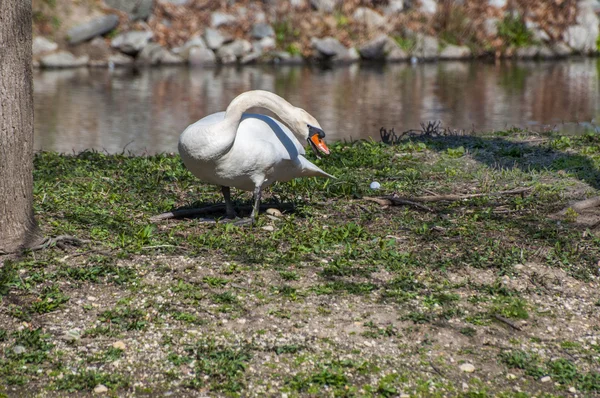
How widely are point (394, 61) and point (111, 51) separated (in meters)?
8.48

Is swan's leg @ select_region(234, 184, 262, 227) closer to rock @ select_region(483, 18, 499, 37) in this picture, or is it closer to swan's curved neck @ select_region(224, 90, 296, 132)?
swan's curved neck @ select_region(224, 90, 296, 132)

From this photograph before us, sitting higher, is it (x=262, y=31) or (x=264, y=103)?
(x=262, y=31)

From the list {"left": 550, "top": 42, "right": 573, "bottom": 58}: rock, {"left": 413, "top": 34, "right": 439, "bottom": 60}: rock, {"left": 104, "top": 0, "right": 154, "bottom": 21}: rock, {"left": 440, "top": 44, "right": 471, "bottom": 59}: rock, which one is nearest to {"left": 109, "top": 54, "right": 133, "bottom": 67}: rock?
{"left": 104, "top": 0, "right": 154, "bottom": 21}: rock

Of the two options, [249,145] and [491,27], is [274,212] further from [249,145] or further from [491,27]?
[491,27]

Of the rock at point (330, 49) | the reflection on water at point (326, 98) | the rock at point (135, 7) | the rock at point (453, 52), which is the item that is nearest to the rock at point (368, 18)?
the rock at point (330, 49)

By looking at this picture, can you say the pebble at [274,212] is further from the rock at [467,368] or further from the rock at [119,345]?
the rock at [467,368]

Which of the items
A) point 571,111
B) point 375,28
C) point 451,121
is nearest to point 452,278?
point 451,121

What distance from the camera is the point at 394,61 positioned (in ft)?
80.4

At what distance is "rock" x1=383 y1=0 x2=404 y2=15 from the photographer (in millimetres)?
25203

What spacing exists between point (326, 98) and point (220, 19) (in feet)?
25.5

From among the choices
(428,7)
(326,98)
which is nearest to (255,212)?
(326,98)

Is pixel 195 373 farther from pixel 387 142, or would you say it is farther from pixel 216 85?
pixel 216 85

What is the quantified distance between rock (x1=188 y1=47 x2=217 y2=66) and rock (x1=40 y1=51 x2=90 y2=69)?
9.43ft

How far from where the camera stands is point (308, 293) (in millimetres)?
4977
